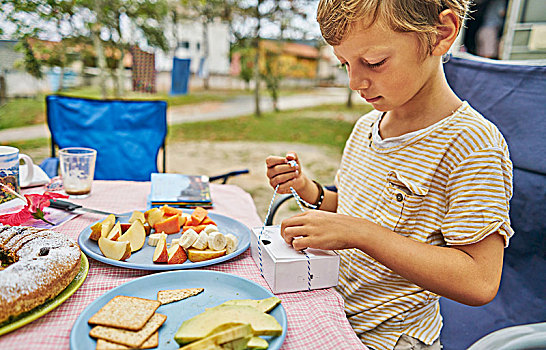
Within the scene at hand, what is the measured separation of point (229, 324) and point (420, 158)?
61cm

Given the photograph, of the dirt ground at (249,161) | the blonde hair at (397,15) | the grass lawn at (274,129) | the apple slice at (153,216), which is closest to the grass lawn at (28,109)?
the dirt ground at (249,161)

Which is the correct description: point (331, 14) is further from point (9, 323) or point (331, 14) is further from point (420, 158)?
point (9, 323)

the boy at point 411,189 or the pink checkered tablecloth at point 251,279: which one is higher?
the boy at point 411,189

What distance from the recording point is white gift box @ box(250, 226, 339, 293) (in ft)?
2.30

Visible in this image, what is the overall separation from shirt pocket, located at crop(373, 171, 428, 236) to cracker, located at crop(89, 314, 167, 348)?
1.95ft

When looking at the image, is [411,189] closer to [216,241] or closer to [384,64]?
[384,64]

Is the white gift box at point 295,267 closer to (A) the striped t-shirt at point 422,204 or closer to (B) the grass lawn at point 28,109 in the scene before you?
(A) the striped t-shirt at point 422,204

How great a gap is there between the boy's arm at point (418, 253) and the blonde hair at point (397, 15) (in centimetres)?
39

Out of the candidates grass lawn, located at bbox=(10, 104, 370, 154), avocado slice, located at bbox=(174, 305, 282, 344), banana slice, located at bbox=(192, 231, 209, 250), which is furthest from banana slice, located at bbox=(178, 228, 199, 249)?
grass lawn, located at bbox=(10, 104, 370, 154)

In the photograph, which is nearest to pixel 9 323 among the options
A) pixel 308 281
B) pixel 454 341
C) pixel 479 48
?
pixel 308 281

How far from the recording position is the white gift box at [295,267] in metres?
0.70

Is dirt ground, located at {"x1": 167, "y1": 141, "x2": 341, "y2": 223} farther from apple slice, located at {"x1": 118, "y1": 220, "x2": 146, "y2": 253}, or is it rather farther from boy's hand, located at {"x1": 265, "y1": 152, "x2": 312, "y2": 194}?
apple slice, located at {"x1": 118, "y1": 220, "x2": 146, "y2": 253}

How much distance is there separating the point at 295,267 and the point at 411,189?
36cm

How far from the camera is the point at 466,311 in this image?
134 cm
